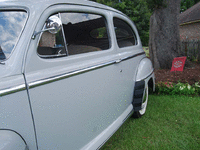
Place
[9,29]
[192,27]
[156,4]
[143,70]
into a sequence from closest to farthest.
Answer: [9,29], [143,70], [156,4], [192,27]

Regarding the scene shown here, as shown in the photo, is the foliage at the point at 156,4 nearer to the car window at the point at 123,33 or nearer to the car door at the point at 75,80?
the car window at the point at 123,33

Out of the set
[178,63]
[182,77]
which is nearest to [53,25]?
[182,77]

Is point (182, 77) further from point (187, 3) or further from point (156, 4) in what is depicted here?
point (187, 3)

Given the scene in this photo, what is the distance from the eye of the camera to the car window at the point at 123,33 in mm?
2584

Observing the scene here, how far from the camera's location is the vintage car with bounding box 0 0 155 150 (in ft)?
3.84

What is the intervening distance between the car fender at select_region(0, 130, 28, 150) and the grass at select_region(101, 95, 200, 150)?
1667 millimetres

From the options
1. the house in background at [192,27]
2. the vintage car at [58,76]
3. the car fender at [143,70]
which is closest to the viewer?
the vintage car at [58,76]

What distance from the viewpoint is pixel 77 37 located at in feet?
6.75

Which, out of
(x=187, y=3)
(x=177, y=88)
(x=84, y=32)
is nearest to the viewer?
(x=84, y=32)

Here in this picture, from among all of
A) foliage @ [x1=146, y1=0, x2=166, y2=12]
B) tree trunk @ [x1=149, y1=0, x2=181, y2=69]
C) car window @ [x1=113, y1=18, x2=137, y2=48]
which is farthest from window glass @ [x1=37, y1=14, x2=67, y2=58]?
tree trunk @ [x1=149, y1=0, x2=181, y2=69]

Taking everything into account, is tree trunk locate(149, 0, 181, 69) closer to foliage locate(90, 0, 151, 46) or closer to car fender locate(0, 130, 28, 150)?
car fender locate(0, 130, 28, 150)

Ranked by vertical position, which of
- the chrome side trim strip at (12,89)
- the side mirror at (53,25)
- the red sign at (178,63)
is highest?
the side mirror at (53,25)

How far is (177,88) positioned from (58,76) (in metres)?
3.71

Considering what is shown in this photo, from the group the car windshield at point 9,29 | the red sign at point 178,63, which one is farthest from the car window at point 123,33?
the red sign at point 178,63
